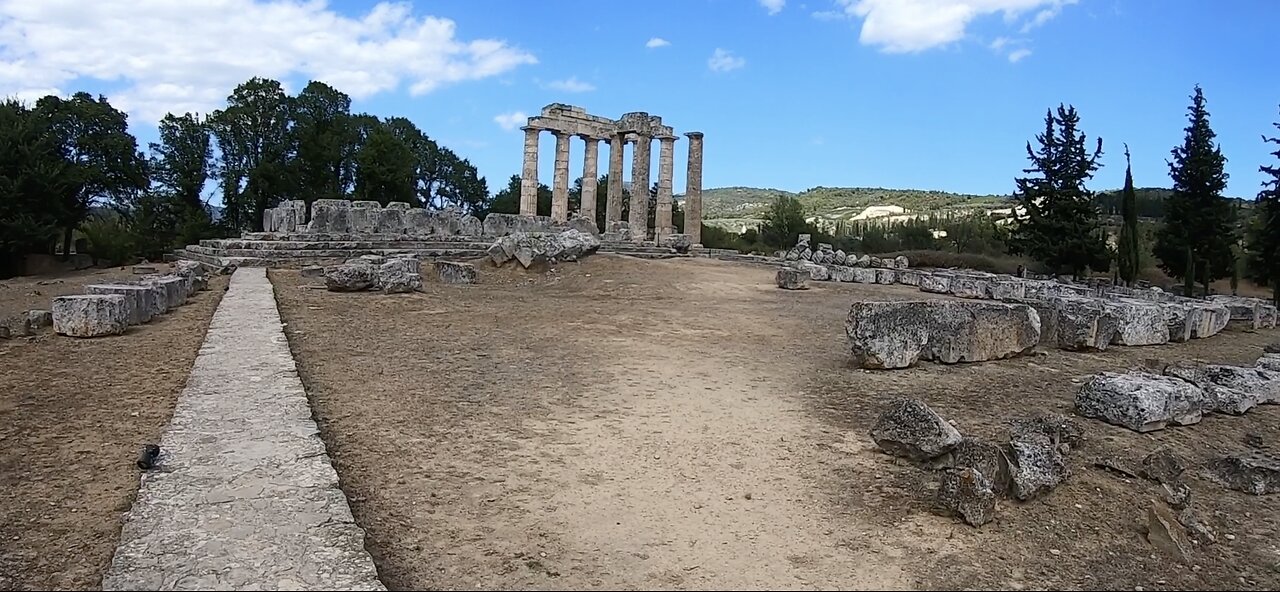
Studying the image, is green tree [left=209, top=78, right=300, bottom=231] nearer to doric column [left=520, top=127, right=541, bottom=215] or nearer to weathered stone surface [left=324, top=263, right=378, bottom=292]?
doric column [left=520, top=127, right=541, bottom=215]

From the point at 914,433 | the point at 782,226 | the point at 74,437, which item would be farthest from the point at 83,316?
the point at 782,226

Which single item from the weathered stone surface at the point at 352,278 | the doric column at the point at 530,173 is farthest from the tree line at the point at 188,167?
the weathered stone surface at the point at 352,278

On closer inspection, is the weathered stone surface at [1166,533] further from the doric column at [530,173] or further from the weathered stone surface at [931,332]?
the doric column at [530,173]

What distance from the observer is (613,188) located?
36375mm

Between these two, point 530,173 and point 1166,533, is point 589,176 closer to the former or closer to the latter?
point 530,173

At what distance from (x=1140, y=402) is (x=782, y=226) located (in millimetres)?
37130

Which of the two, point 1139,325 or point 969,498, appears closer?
point 969,498

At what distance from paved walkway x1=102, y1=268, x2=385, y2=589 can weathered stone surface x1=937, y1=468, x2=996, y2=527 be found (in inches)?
104

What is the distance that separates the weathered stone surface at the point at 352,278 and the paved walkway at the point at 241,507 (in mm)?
8955

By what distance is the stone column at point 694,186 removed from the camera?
1409 inches

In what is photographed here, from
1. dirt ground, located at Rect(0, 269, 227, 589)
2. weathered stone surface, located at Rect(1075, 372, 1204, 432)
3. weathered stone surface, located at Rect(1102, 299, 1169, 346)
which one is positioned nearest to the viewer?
dirt ground, located at Rect(0, 269, 227, 589)

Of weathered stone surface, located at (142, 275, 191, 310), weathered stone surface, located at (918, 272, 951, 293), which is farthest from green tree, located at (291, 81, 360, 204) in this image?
weathered stone surface, located at (918, 272, 951, 293)

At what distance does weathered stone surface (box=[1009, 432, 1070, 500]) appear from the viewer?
4.20 meters

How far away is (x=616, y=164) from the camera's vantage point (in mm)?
35750
